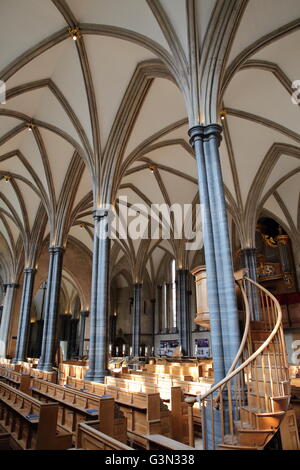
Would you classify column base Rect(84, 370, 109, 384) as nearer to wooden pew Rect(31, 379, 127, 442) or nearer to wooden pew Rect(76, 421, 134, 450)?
wooden pew Rect(31, 379, 127, 442)

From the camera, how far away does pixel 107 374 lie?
928cm

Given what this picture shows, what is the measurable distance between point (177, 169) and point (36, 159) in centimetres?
675

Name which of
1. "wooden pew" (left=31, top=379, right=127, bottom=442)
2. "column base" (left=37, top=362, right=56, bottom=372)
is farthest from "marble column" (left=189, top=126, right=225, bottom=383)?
"column base" (left=37, top=362, right=56, bottom=372)

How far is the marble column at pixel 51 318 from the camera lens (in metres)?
12.9

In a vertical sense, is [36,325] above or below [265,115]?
below

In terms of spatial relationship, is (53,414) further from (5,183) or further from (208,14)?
(5,183)

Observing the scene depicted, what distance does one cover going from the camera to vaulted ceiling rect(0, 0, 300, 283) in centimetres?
805

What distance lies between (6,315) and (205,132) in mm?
19331

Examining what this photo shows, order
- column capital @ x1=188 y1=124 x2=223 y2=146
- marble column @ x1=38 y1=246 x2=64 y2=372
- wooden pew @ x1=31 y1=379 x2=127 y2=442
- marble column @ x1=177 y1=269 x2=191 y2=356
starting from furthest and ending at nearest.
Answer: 1. marble column @ x1=177 y1=269 x2=191 y2=356
2. marble column @ x1=38 y1=246 x2=64 y2=372
3. column capital @ x1=188 y1=124 x2=223 y2=146
4. wooden pew @ x1=31 y1=379 x2=127 y2=442

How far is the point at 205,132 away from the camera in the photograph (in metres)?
6.93

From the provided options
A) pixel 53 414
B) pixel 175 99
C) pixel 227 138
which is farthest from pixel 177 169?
pixel 53 414

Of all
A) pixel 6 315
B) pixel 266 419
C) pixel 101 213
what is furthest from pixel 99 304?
pixel 6 315

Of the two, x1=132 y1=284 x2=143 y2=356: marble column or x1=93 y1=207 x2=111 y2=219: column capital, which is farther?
x1=132 y1=284 x2=143 y2=356: marble column

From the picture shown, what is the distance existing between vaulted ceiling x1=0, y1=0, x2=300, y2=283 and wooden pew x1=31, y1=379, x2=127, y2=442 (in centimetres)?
626
